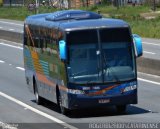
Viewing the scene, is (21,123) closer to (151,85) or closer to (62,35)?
(62,35)

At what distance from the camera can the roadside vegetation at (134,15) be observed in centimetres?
5469

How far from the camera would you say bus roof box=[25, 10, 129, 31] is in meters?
18.1

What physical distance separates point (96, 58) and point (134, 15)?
55.7 meters

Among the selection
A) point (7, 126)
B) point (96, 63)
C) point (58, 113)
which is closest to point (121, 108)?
point (96, 63)

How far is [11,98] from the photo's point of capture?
922 inches

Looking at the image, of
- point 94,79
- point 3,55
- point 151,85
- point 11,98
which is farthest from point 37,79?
point 3,55

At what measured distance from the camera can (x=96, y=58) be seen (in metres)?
18.0

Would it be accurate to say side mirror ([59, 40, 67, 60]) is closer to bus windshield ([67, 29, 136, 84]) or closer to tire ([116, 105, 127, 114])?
bus windshield ([67, 29, 136, 84])

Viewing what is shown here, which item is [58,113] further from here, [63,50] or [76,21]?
[76,21]

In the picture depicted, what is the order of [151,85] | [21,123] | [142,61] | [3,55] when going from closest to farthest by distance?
[21,123] → [151,85] → [142,61] → [3,55]

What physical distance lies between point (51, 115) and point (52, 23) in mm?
2502

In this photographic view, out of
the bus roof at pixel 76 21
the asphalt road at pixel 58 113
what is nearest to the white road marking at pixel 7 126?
the asphalt road at pixel 58 113

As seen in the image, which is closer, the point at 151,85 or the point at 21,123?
the point at 21,123

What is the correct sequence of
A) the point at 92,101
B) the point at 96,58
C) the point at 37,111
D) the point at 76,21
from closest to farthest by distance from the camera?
the point at 92,101, the point at 96,58, the point at 76,21, the point at 37,111
